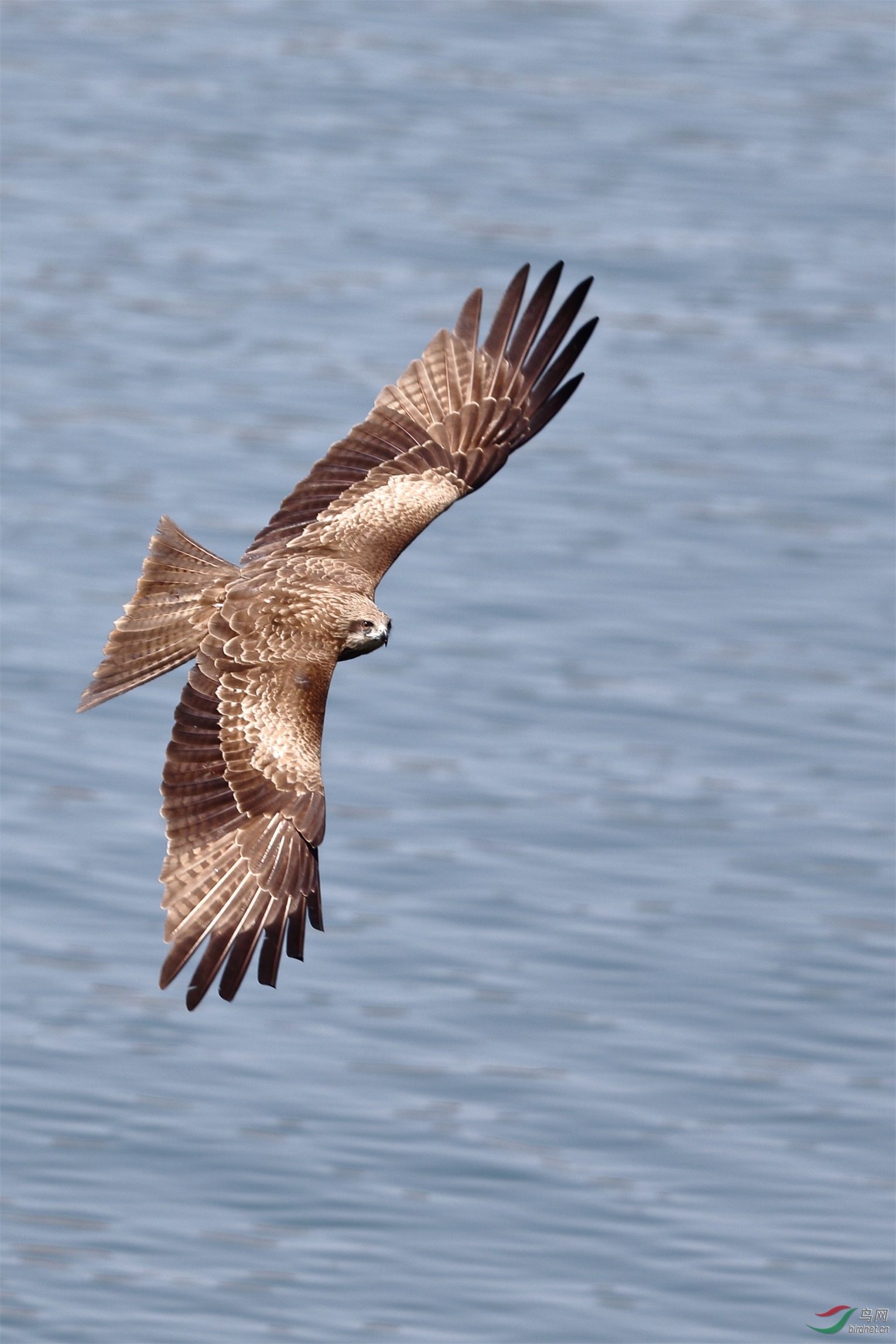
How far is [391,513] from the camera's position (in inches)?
487

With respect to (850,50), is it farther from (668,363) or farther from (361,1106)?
(361,1106)

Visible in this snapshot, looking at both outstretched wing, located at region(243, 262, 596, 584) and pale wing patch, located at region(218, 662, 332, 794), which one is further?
outstretched wing, located at region(243, 262, 596, 584)

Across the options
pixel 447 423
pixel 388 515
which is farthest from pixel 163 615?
pixel 447 423

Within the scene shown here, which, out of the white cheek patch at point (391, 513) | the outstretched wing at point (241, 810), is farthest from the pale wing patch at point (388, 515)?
the outstretched wing at point (241, 810)

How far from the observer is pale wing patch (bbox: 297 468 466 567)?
1214 centimetres

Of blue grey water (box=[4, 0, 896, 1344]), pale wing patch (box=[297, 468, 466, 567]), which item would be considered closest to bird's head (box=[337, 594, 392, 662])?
pale wing patch (box=[297, 468, 466, 567])

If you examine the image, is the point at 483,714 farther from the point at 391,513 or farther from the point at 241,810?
the point at 241,810

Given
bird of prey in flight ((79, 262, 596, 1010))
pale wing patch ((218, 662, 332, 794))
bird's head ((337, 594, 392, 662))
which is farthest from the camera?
bird's head ((337, 594, 392, 662))

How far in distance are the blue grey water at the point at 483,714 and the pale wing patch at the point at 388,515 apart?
386 centimetres

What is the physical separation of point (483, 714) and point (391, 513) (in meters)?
6.46

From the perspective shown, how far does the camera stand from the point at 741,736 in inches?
745

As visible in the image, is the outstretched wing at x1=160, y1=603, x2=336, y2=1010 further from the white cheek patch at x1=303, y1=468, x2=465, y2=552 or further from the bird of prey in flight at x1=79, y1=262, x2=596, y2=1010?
the white cheek patch at x1=303, y1=468, x2=465, y2=552

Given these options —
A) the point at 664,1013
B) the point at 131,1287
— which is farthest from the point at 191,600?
the point at 664,1013

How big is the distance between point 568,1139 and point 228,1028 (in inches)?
88.4
